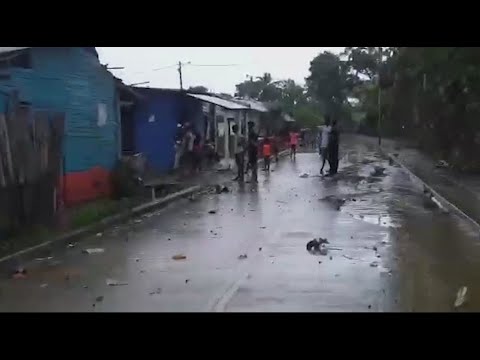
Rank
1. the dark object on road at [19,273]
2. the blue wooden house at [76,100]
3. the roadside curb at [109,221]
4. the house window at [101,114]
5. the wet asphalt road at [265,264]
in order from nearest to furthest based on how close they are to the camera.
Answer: the wet asphalt road at [265,264] → the dark object on road at [19,273] → the roadside curb at [109,221] → the blue wooden house at [76,100] → the house window at [101,114]

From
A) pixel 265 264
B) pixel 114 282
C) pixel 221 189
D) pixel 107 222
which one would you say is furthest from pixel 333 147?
pixel 114 282

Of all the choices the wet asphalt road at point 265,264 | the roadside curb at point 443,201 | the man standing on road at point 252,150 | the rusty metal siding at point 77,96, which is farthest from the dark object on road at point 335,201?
the man standing on road at point 252,150

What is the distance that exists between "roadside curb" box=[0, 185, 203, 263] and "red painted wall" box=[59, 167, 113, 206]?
4.19 ft

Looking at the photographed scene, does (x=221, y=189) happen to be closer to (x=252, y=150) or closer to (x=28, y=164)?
(x=252, y=150)

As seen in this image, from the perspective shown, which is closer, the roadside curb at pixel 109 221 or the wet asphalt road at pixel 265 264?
the wet asphalt road at pixel 265 264

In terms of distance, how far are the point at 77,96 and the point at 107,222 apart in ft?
15.0

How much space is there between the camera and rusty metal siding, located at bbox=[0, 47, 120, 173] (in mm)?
15812

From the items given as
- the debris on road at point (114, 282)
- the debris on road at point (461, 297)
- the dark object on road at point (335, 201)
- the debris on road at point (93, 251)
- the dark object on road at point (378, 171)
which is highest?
the debris on road at point (461, 297)

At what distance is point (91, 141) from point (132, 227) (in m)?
4.62

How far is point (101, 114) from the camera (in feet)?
65.8

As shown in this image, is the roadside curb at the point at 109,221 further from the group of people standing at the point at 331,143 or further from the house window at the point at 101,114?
the group of people standing at the point at 331,143

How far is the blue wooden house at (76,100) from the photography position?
1517 cm
